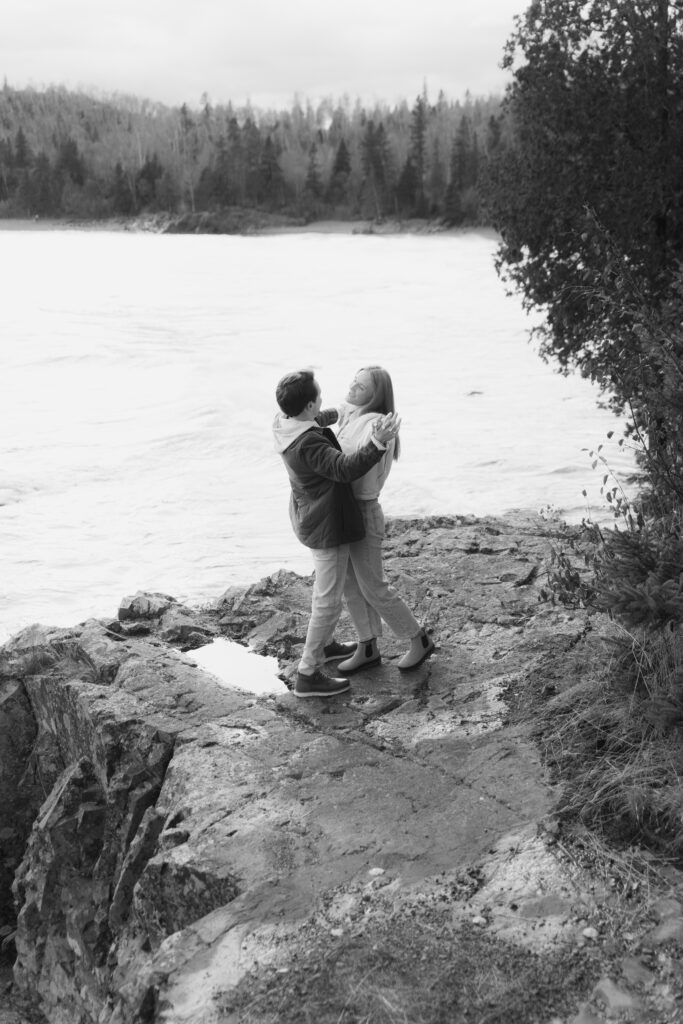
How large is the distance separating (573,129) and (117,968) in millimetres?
10652

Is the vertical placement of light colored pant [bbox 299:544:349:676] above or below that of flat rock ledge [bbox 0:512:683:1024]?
above

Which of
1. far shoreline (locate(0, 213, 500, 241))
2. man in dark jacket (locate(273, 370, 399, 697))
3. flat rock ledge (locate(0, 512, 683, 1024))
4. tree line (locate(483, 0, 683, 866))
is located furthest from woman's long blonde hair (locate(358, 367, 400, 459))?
far shoreline (locate(0, 213, 500, 241))

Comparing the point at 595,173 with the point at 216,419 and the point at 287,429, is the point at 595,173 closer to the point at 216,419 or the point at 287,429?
the point at 287,429

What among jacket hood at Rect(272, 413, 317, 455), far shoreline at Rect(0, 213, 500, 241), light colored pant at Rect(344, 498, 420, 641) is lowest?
light colored pant at Rect(344, 498, 420, 641)

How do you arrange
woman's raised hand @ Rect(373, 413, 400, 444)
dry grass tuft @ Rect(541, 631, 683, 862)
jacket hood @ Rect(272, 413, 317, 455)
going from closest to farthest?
dry grass tuft @ Rect(541, 631, 683, 862)
woman's raised hand @ Rect(373, 413, 400, 444)
jacket hood @ Rect(272, 413, 317, 455)

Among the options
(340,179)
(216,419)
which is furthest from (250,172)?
(216,419)

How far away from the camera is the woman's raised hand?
5.58 meters

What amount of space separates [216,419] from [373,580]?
17023mm

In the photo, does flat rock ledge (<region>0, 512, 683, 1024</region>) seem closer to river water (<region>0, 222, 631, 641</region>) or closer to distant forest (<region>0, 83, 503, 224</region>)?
river water (<region>0, 222, 631, 641</region>)

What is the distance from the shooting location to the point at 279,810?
203 inches

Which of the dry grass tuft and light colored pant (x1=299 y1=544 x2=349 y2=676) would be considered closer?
the dry grass tuft

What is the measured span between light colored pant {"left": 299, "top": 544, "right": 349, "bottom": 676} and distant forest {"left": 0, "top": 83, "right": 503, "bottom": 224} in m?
76.1

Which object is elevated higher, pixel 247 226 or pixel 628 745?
pixel 247 226

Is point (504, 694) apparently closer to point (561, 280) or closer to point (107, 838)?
point (107, 838)
